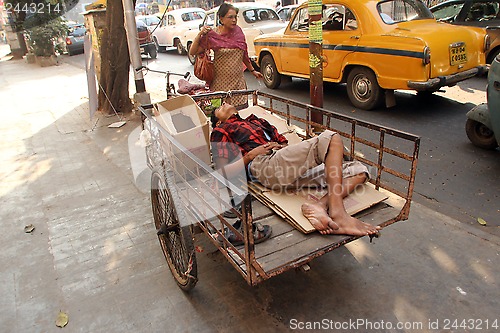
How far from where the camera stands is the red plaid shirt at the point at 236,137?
296 centimetres

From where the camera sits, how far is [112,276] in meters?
3.08

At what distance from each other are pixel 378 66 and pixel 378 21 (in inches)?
31.1

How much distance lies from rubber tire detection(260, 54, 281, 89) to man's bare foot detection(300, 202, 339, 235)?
6.54 metres

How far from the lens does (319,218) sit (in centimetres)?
240

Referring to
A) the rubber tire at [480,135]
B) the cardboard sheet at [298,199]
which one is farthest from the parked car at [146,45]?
the cardboard sheet at [298,199]

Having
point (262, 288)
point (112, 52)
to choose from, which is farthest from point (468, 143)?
point (112, 52)

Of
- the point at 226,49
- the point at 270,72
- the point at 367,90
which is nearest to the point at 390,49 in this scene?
the point at 367,90

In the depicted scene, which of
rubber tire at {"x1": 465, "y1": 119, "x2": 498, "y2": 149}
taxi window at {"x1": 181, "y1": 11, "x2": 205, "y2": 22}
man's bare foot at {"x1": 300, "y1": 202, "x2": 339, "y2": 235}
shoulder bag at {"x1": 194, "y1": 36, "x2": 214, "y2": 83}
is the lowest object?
rubber tire at {"x1": 465, "y1": 119, "x2": 498, "y2": 149}

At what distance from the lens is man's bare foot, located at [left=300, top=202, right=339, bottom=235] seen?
2.35 meters

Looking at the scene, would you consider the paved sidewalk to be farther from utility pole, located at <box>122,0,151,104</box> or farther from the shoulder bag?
utility pole, located at <box>122,0,151,104</box>

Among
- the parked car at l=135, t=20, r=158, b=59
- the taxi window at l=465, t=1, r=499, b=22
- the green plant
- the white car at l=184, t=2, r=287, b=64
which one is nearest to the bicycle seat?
the white car at l=184, t=2, r=287, b=64

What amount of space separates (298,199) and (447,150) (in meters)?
3.16

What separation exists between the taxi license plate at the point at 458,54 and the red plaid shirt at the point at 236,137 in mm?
4238

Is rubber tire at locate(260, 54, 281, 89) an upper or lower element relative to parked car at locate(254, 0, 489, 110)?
lower
